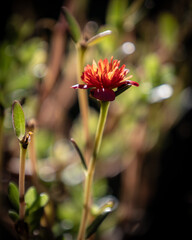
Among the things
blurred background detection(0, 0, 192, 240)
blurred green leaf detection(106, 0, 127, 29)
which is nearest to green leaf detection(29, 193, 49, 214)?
blurred background detection(0, 0, 192, 240)

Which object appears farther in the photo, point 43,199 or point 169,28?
point 169,28

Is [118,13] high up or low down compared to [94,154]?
up

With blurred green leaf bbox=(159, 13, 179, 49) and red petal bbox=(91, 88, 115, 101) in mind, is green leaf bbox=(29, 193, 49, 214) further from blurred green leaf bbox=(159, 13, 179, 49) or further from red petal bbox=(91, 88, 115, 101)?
blurred green leaf bbox=(159, 13, 179, 49)

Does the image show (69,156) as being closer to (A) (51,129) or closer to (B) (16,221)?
(A) (51,129)

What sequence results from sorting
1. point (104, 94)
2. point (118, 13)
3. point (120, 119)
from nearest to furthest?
1. point (104, 94)
2. point (118, 13)
3. point (120, 119)

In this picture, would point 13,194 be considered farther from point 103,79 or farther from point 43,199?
point 103,79

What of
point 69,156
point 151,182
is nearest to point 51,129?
point 69,156

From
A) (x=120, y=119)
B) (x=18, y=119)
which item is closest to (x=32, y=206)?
(x=18, y=119)

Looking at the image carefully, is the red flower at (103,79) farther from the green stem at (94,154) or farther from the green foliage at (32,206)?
the green foliage at (32,206)

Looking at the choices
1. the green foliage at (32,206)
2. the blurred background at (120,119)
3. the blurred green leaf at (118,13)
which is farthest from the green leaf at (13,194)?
the blurred green leaf at (118,13)
